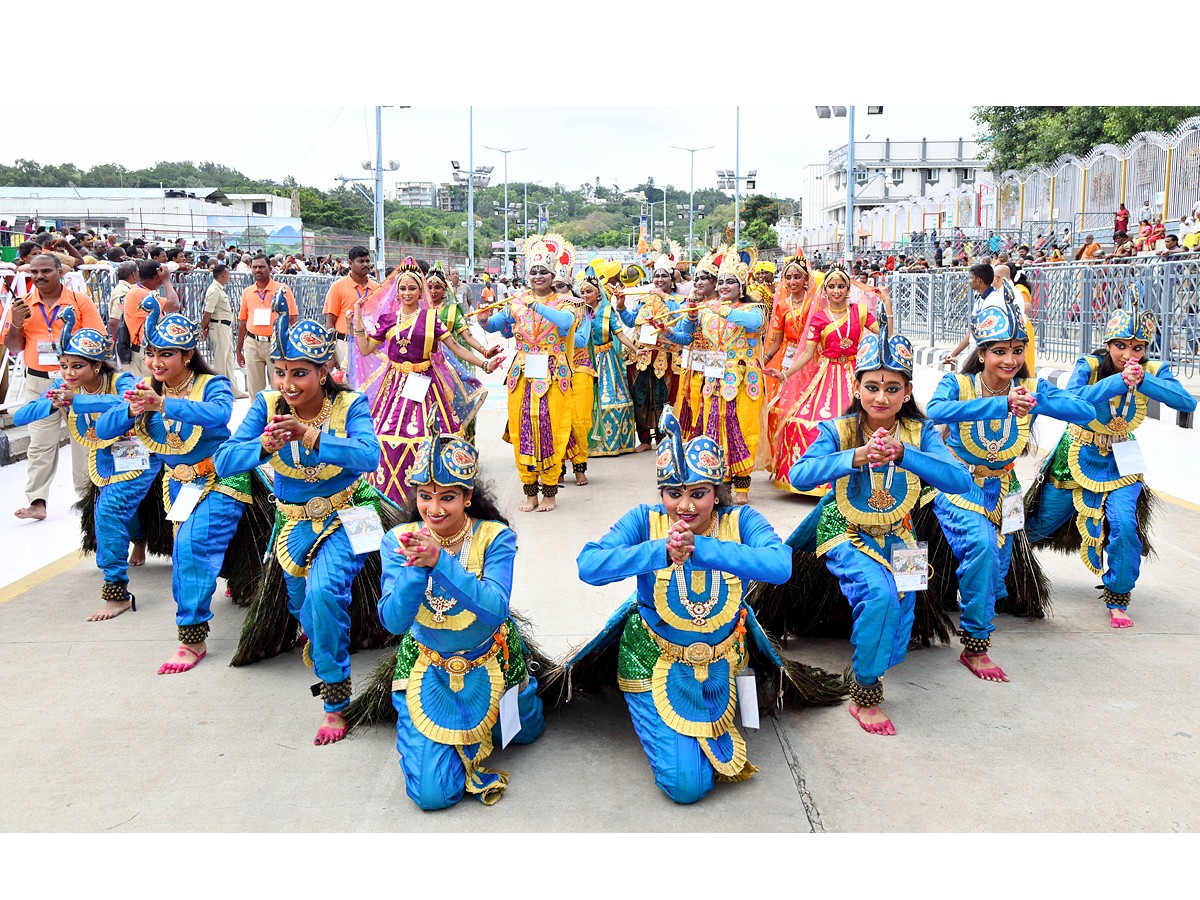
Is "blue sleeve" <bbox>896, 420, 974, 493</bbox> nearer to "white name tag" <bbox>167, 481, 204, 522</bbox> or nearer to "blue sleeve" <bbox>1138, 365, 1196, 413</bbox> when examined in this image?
"blue sleeve" <bbox>1138, 365, 1196, 413</bbox>

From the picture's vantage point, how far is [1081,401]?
16.6 ft

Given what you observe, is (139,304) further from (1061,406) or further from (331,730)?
(1061,406)

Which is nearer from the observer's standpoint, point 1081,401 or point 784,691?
point 784,691

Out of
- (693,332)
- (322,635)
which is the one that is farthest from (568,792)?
(693,332)

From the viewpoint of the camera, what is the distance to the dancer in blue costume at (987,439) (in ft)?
15.4

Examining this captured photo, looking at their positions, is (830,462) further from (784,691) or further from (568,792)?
(568,792)

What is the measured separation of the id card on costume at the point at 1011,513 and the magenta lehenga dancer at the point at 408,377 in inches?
145

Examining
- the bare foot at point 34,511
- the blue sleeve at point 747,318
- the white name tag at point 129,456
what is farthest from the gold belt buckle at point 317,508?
the blue sleeve at point 747,318

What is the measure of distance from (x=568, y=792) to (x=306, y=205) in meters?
72.9

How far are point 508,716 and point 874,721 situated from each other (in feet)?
4.91

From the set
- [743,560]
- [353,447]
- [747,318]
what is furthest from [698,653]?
[747,318]

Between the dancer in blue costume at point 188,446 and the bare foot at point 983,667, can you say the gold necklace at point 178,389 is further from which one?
the bare foot at point 983,667

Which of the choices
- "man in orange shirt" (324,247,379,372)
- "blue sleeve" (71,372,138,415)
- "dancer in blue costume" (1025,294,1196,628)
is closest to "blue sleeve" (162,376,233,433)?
"blue sleeve" (71,372,138,415)

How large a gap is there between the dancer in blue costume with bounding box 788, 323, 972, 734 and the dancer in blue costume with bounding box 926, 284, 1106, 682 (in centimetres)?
44
